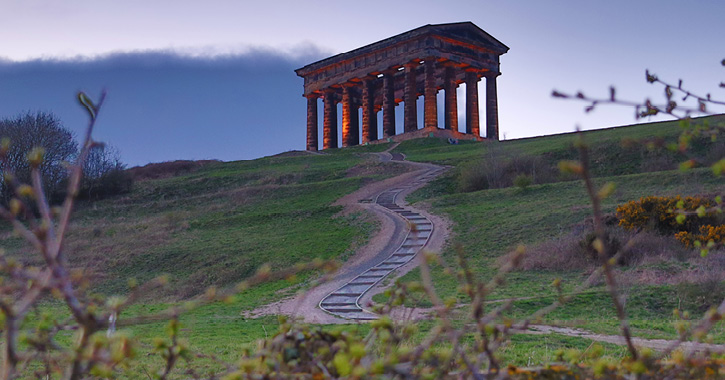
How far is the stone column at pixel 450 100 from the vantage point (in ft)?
170

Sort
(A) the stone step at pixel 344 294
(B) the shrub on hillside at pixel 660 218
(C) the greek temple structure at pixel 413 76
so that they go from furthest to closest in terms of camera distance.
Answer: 1. (C) the greek temple structure at pixel 413 76
2. (B) the shrub on hillside at pixel 660 218
3. (A) the stone step at pixel 344 294

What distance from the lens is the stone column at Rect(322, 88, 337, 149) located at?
59.6 meters

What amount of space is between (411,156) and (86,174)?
21435mm

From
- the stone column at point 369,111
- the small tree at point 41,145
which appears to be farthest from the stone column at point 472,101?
the small tree at point 41,145

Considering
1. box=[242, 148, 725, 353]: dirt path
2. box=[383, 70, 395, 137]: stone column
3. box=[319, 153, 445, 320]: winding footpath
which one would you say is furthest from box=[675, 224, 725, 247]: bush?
box=[383, 70, 395, 137]: stone column

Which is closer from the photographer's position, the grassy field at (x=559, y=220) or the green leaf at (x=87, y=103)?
the green leaf at (x=87, y=103)

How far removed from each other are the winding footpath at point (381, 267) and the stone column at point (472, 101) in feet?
81.2

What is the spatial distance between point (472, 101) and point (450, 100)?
1.88 m

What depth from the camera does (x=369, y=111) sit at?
184ft

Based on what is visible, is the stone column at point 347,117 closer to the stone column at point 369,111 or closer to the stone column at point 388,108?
the stone column at point 369,111

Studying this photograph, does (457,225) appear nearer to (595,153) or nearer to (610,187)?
(595,153)

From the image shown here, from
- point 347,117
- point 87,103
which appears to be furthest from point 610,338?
point 347,117

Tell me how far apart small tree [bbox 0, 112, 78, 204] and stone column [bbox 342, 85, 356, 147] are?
25.9 metres

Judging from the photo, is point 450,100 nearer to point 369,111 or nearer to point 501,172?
point 369,111
